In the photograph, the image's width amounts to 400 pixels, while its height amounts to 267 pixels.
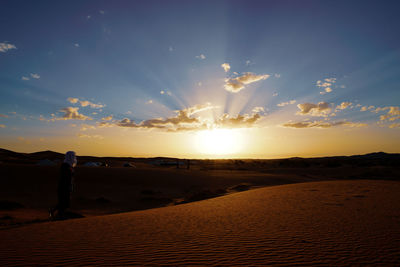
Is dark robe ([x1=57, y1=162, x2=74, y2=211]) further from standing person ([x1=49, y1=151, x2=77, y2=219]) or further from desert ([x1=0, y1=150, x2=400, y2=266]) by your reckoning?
desert ([x1=0, y1=150, x2=400, y2=266])

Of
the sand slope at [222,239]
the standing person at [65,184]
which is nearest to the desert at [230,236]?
the sand slope at [222,239]

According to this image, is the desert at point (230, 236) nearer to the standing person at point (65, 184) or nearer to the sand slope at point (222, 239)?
the sand slope at point (222, 239)

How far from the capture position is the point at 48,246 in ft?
18.4

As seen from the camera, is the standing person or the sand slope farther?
the standing person

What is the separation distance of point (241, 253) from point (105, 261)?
2.60 meters

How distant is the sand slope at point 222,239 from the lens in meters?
4.70

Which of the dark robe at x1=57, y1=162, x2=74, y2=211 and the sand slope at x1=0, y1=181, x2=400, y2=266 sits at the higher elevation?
the dark robe at x1=57, y1=162, x2=74, y2=211

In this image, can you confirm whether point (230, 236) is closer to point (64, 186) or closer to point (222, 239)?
point (222, 239)

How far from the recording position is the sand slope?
4.70 m

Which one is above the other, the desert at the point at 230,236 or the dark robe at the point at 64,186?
the dark robe at the point at 64,186

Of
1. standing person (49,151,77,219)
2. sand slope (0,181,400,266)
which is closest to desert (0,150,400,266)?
sand slope (0,181,400,266)

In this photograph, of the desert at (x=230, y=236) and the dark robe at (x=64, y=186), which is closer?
the desert at (x=230, y=236)

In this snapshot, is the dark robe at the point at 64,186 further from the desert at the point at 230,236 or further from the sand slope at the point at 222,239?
the sand slope at the point at 222,239

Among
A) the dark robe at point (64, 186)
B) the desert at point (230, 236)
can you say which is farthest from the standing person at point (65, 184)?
the desert at point (230, 236)
